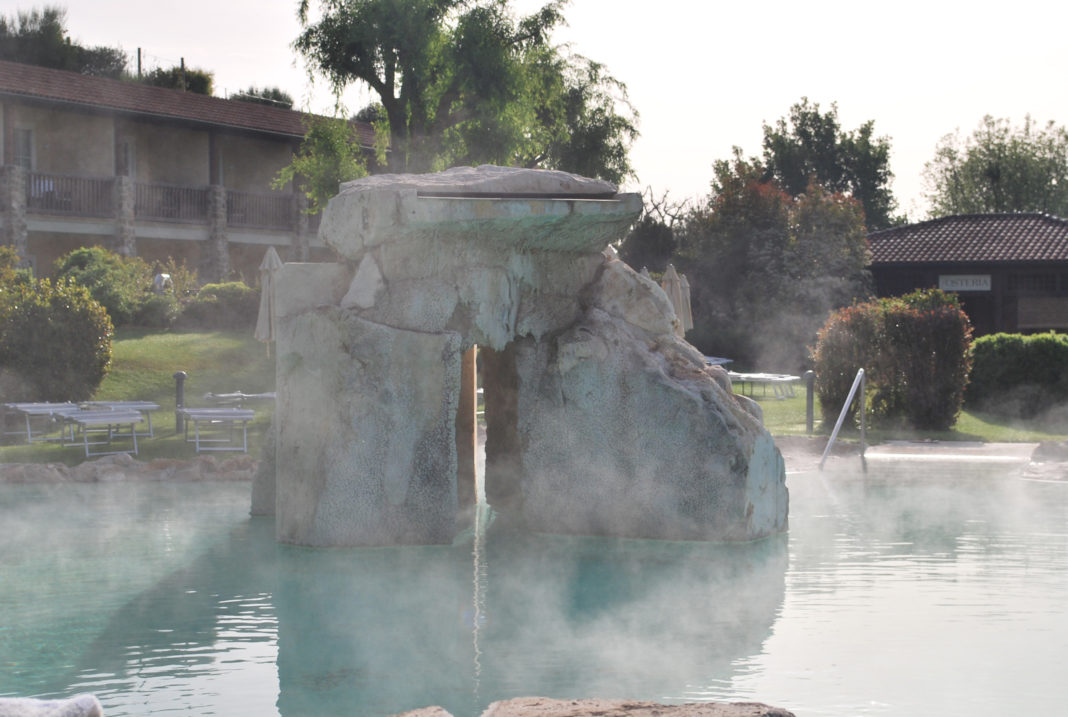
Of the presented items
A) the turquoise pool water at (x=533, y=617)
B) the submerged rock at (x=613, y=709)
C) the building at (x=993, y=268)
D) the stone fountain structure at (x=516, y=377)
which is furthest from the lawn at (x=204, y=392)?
the building at (x=993, y=268)

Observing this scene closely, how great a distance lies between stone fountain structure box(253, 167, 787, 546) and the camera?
8.98 meters

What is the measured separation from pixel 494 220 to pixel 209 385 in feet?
43.1

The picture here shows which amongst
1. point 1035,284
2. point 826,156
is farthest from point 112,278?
point 826,156

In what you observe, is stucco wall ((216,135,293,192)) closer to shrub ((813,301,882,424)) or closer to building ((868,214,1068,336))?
building ((868,214,1068,336))


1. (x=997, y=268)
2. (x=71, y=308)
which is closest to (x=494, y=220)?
(x=71, y=308)

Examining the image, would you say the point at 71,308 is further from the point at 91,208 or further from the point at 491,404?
the point at 91,208

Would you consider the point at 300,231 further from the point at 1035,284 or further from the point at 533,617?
the point at 533,617

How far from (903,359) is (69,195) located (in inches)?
821

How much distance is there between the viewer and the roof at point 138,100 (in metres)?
30.2

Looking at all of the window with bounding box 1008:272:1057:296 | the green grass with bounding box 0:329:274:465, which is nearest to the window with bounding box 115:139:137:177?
the green grass with bounding box 0:329:274:465

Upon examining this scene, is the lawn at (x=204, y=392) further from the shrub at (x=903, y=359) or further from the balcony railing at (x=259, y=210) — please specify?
the balcony railing at (x=259, y=210)

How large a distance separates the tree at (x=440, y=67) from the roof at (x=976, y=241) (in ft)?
56.3

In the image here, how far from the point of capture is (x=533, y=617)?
7.07 metres

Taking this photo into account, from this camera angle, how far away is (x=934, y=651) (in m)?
6.30
